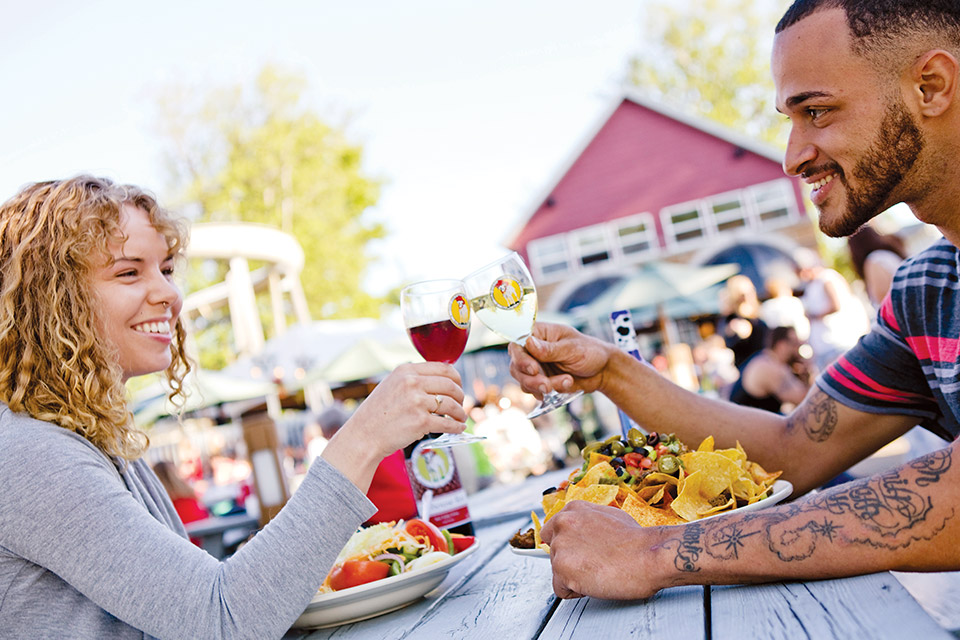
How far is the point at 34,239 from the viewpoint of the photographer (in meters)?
1.65

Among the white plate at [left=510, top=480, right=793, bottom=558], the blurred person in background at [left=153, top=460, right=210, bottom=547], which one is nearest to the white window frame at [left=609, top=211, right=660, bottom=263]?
the blurred person in background at [left=153, top=460, right=210, bottom=547]

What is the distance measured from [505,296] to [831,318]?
171 inches

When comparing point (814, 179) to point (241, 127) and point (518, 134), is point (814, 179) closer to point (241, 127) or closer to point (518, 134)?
point (241, 127)

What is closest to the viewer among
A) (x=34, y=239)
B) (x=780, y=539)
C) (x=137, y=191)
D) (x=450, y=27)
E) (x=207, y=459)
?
(x=780, y=539)

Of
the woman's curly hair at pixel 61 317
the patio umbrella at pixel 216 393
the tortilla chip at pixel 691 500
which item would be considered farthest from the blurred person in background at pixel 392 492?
the patio umbrella at pixel 216 393

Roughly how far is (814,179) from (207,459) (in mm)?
17896

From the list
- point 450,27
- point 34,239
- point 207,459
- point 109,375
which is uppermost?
point 450,27

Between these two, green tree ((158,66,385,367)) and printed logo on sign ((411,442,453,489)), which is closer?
printed logo on sign ((411,442,453,489))

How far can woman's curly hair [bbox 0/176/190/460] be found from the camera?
153 centimetres

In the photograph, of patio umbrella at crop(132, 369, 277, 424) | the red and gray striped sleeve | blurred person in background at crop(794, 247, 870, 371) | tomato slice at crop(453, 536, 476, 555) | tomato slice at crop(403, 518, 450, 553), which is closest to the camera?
tomato slice at crop(403, 518, 450, 553)

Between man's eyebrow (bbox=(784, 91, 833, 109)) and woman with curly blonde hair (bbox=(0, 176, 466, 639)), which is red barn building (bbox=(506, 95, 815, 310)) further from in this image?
woman with curly blonde hair (bbox=(0, 176, 466, 639))

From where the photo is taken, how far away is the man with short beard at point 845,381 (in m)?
1.25

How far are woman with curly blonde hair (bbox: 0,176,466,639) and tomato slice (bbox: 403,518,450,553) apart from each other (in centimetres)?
42

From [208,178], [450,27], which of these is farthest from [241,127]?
[450,27]
